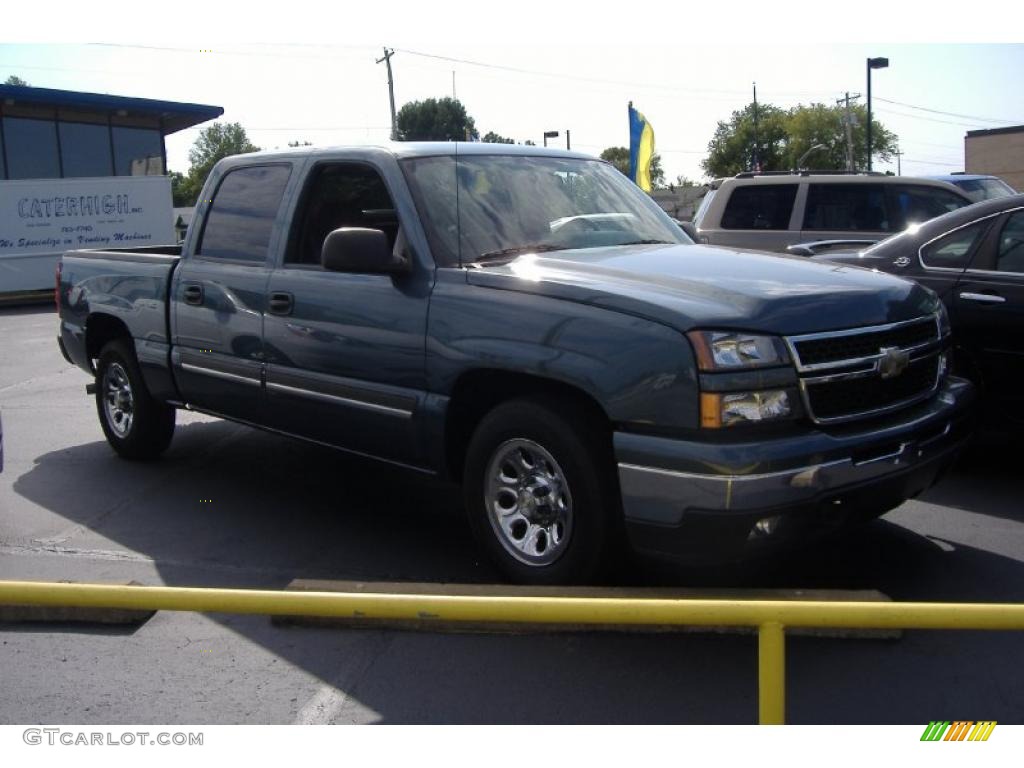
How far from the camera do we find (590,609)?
2172 mm

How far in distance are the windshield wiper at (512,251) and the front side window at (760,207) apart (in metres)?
7.65

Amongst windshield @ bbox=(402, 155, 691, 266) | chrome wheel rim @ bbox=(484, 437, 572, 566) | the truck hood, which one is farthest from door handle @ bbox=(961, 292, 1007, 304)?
chrome wheel rim @ bbox=(484, 437, 572, 566)

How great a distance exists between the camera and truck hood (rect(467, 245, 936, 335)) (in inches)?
157

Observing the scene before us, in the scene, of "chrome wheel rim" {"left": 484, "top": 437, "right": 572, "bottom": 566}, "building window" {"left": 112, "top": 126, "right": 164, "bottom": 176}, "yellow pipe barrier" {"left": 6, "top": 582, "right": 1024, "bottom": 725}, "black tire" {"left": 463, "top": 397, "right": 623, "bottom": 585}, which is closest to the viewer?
"yellow pipe barrier" {"left": 6, "top": 582, "right": 1024, "bottom": 725}

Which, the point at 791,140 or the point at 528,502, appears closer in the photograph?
the point at 528,502

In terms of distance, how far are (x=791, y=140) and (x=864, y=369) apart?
81919 mm

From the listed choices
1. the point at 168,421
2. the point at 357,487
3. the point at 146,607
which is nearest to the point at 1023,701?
the point at 146,607

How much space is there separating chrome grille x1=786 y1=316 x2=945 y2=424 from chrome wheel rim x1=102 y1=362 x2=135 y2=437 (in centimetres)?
471

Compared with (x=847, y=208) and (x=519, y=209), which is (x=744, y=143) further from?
(x=519, y=209)

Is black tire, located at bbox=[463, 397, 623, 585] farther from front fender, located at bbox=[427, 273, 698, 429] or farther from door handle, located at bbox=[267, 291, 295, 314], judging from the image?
door handle, located at bbox=[267, 291, 295, 314]

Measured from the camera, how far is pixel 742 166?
258 feet

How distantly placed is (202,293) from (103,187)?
20260mm

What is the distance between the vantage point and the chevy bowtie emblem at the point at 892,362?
4.27 meters

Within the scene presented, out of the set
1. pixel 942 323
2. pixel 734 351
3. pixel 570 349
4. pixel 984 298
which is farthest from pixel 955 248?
pixel 570 349
